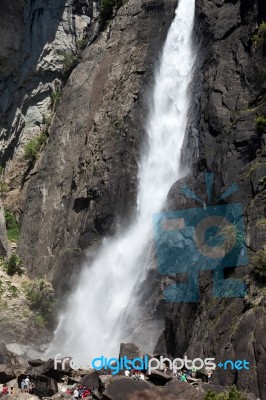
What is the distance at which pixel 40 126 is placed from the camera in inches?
1510

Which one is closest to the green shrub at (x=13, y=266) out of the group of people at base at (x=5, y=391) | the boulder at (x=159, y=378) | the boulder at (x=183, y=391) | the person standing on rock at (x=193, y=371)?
the group of people at base at (x=5, y=391)

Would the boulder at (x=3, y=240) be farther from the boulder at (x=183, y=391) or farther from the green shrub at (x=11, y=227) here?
the boulder at (x=183, y=391)

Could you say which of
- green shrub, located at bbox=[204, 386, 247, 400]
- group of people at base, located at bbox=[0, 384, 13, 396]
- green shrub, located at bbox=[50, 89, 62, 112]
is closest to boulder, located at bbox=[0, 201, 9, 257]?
green shrub, located at bbox=[50, 89, 62, 112]

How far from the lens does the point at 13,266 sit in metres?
29.7

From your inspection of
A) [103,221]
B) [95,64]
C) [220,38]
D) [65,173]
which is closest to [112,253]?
[103,221]

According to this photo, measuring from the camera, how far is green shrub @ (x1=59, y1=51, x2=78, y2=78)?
38125 mm

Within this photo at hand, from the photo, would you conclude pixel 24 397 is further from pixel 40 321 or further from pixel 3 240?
pixel 3 240

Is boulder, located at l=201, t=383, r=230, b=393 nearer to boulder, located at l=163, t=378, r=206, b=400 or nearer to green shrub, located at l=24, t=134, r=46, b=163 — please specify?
boulder, located at l=163, t=378, r=206, b=400

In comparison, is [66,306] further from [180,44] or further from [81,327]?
[180,44]

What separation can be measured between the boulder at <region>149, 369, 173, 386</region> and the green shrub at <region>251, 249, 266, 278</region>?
3.83 m

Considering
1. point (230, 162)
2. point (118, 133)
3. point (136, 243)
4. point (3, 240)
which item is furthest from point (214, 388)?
point (3, 240)

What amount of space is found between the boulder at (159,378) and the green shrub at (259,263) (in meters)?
3.83

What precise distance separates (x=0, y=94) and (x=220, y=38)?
652 inches

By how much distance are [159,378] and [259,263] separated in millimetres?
4258
